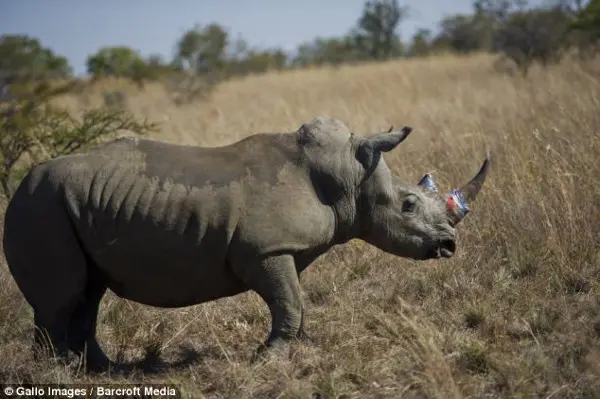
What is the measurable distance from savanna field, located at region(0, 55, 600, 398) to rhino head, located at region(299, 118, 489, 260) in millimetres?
513

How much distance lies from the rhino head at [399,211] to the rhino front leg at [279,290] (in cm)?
66

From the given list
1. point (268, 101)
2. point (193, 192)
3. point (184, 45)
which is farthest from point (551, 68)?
point (184, 45)

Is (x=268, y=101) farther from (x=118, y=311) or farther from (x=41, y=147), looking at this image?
(x=118, y=311)

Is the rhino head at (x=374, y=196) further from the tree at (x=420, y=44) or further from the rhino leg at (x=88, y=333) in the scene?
the tree at (x=420, y=44)

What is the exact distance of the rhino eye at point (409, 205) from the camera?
4.73 meters

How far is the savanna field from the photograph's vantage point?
4.20m

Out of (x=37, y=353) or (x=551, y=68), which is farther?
(x=551, y=68)

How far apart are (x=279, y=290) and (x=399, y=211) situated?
94 cm

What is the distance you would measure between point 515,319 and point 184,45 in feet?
115

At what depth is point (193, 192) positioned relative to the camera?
424 cm

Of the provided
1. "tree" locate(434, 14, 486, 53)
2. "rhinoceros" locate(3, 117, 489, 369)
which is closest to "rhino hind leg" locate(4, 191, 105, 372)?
"rhinoceros" locate(3, 117, 489, 369)

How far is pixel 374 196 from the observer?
15.2ft

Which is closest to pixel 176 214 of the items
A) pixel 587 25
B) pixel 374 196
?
pixel 374 196

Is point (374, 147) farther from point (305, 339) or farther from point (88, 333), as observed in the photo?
point (88, 333)
